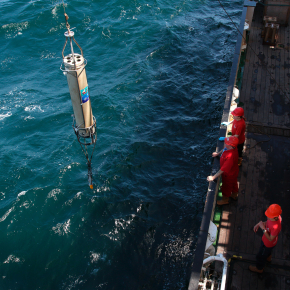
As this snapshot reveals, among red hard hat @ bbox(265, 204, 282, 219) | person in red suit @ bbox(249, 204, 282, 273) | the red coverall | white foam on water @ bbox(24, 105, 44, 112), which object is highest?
white foam on water @ bbox(24, 105, 44, 112)

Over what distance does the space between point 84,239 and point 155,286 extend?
2741mm

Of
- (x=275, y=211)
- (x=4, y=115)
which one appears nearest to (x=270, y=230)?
(x=275, y=211)

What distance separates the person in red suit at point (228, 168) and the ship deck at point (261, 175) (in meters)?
0.45

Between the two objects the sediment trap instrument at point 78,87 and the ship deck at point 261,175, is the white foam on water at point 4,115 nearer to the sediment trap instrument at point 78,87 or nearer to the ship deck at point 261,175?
the sediment trap instrument at point 78,87

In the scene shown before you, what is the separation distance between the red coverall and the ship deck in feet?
1.76

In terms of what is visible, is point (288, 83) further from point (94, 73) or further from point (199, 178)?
point (94, 73)

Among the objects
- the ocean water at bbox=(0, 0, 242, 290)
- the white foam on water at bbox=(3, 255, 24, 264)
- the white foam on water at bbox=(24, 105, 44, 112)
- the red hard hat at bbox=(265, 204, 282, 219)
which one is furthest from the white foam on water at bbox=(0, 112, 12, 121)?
the red hard hat at bbox=(265, 204, 282, 219)

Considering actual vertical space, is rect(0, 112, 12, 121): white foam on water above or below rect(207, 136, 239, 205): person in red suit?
above

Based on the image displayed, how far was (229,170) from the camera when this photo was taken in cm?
676

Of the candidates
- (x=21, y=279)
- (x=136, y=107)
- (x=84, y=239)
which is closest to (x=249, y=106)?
(x=136, y=107)

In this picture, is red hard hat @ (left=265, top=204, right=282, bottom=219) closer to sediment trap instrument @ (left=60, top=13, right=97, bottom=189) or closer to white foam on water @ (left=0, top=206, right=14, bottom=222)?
sediment trap instrument @ (left=60, top=13, right=97, bottom=189)

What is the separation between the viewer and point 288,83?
11.5 metres

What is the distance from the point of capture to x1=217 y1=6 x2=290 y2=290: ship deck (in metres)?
6.41

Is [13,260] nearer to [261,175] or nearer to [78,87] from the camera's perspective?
[78,87]
